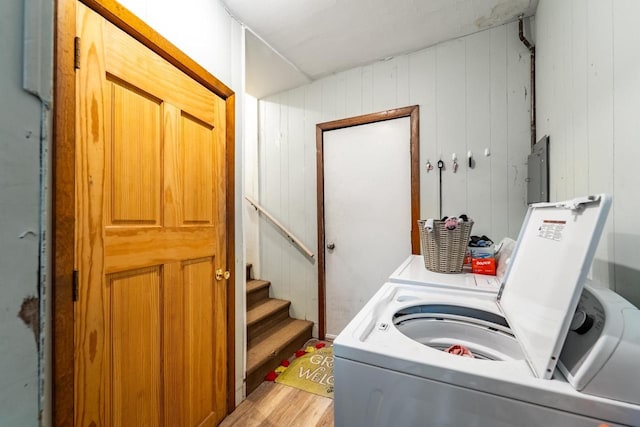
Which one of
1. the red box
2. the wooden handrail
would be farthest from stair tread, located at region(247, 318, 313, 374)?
the red box

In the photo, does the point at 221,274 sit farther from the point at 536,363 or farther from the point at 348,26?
the point at 348,26

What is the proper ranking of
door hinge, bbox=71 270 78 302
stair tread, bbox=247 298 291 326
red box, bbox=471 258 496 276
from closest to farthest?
door hinge, bbox=71 270 78 302 < red box, bbox=471 258 496 276 < stair tread, bbox=247 298 291 326

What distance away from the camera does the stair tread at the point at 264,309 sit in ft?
7.37

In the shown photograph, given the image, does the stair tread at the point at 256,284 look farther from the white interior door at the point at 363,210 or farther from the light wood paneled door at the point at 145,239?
the light wood paneled door at the point at 145,239

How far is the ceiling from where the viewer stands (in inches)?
65.9

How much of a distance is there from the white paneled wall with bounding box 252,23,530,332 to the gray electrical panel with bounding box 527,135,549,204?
0.37ft

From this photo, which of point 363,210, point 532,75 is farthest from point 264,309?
point 532,75

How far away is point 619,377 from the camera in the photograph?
492mm

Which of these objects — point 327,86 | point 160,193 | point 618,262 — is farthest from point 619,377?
point 327,86

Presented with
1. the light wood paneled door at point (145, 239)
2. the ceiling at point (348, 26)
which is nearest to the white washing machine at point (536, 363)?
the light wood paneled door at point (145, 239)

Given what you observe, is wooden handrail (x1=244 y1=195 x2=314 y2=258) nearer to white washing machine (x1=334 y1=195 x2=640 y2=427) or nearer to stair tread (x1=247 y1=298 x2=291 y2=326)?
stair tread (x1=247 y1=298 x2=291 y2=326)

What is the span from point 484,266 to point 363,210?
3.63ft

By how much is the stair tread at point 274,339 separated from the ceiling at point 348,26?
7.78 ft

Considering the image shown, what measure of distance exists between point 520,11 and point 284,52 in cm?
167
